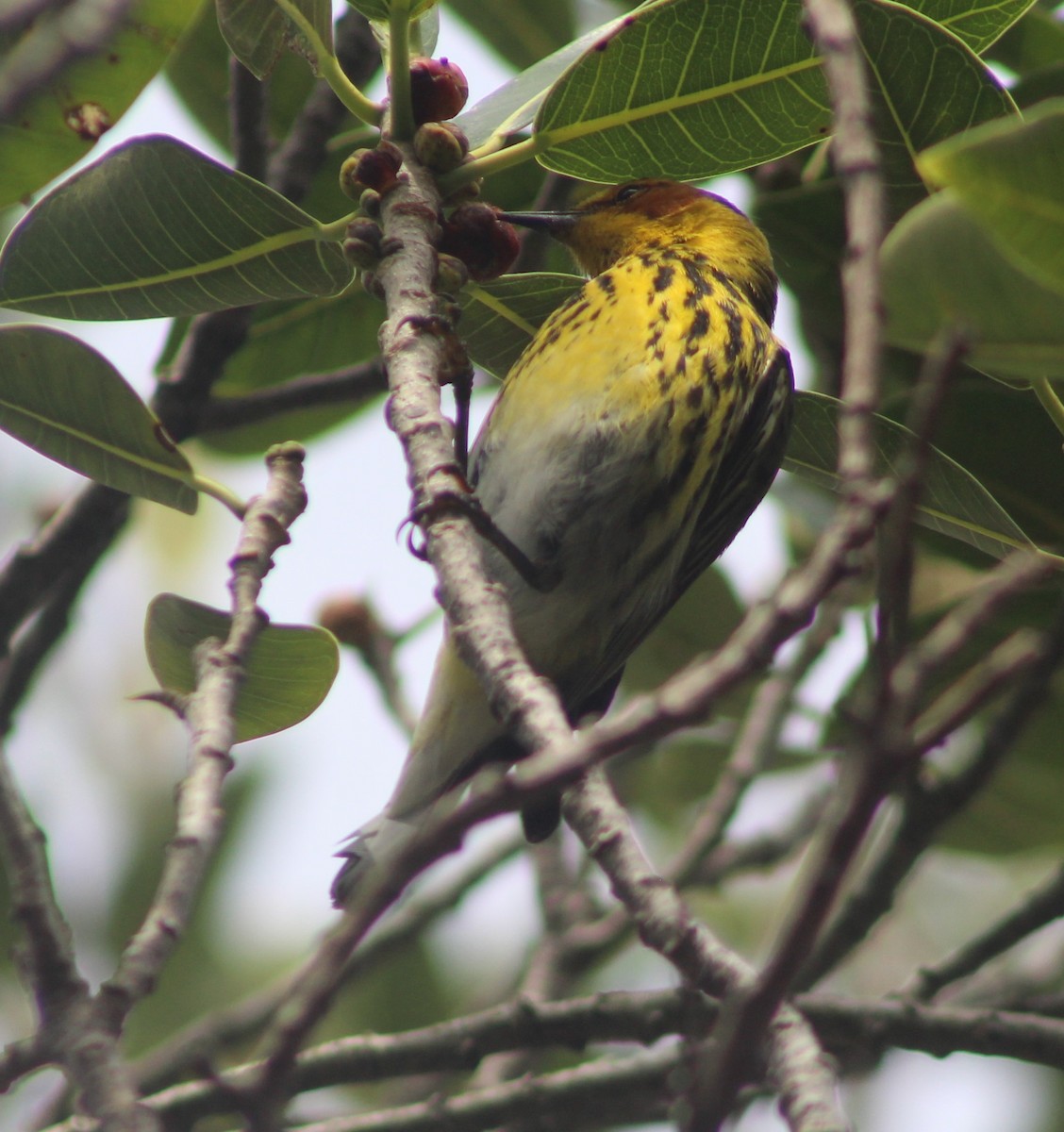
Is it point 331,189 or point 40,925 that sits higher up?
point 331,189

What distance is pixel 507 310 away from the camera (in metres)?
3.13

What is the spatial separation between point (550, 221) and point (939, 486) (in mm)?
1360

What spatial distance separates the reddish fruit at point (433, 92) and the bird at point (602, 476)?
72 cm

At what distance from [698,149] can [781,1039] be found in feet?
6.00

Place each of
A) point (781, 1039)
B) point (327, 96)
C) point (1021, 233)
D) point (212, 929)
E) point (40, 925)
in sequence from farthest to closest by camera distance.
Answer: point (212, 929), point (327, 96), point (1021, 233), point (40, 925), point (781, 1039)

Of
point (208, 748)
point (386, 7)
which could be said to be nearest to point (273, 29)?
point (386, 7)

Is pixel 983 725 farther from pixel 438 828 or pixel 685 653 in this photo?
pixel 438 828

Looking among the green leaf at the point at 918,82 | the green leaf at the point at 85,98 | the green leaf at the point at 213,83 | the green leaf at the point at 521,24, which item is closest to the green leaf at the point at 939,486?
the green leaf at the point at 918,82

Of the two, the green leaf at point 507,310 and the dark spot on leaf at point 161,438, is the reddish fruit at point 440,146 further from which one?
the dark spot on leaf at point 161,438

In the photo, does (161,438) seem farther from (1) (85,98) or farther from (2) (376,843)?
(2) (376,843)

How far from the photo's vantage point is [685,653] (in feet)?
14.6

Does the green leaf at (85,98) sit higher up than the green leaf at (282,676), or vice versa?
the green leaf at (85,98)

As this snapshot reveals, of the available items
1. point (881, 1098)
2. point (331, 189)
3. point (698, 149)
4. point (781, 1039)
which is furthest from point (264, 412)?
point (881, 1098)

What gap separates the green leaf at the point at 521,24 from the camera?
155 inches
